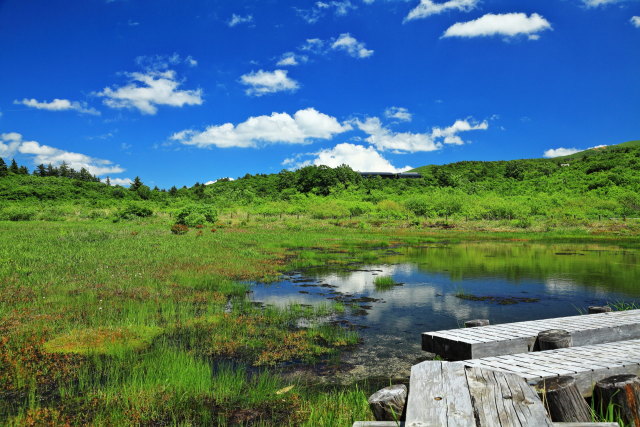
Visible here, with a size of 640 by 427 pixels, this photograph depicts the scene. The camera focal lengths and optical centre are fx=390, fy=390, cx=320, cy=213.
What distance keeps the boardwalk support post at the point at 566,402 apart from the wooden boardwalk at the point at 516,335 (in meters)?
1.74

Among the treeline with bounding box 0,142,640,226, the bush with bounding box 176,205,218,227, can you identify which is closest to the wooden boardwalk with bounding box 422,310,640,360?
the bush with bounding box 176,205,218,227

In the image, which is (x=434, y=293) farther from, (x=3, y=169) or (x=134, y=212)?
(x=3, y=169)

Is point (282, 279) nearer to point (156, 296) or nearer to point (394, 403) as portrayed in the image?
point (156, 296)

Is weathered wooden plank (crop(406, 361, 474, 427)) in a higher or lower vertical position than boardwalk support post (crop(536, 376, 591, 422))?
higher

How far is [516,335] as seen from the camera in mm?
6355

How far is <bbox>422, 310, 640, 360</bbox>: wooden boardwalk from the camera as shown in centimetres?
597

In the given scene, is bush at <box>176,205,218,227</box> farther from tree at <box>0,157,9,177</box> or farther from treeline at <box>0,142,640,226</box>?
tree at <box>0,157,9,177</box>

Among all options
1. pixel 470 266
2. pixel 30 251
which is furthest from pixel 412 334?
pixel 30 251

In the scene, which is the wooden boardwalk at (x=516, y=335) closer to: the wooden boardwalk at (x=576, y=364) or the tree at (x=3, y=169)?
the wooden boardwalk at (x=576, y=364)

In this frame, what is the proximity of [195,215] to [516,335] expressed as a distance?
46.0 meters

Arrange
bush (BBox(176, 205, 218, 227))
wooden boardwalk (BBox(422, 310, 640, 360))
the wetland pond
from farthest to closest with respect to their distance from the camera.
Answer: bush (BBox(176, 205, 218, 227)) → the wetland pond → wooden boardwalk (BBox(422, 310, 640, 360))

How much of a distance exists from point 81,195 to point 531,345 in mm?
95058

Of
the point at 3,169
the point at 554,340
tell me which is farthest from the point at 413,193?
the point at 3,169

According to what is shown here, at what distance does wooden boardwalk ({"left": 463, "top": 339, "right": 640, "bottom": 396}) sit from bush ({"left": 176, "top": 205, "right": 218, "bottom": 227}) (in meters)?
45.6
